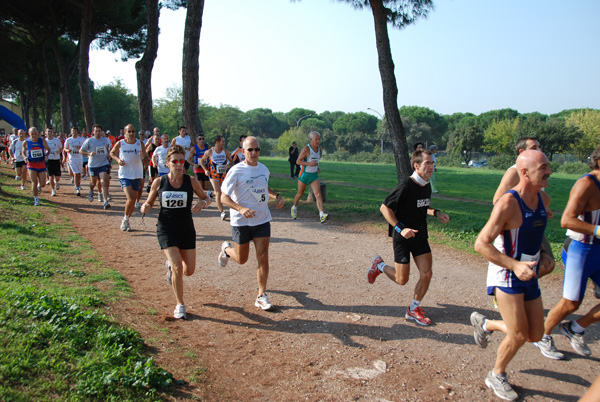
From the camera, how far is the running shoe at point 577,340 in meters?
4.30

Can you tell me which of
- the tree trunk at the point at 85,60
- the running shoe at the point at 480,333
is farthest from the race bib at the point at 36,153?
the running shoe at the point at 480,333

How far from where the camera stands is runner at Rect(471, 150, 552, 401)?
3.42m

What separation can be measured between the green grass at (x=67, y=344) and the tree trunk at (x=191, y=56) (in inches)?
436

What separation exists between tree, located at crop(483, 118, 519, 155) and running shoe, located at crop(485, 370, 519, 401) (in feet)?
225

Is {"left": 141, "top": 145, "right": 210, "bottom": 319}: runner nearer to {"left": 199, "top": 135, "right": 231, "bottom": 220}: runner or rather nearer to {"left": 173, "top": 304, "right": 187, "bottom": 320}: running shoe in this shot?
{"left": 173, "top": 304, "right": 187, "bottom": 320}: running shoe

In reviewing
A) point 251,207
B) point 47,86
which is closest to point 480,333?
point 251,207

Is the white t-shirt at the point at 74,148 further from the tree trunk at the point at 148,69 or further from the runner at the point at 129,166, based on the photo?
the runner at the point at 129,166

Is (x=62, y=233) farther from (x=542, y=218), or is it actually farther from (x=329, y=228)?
(x=542, y=218)

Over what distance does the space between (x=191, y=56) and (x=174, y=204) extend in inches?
489

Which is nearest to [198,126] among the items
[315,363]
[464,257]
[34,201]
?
[34,201]

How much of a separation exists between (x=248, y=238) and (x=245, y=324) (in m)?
1.07

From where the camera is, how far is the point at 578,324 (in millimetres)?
4352

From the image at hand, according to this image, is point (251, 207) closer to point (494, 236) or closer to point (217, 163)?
point (494, 236)

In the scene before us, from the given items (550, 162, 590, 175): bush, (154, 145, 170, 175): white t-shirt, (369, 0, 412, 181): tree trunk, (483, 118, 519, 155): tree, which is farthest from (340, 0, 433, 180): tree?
(483, 118, 519, 155): tree
